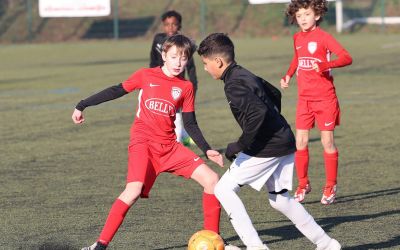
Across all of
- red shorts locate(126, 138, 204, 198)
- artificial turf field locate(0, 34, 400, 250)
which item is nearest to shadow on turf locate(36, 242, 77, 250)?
artificial turf field locate(0, 34, 400, 250)

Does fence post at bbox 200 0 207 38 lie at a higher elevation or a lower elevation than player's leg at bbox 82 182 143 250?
lower

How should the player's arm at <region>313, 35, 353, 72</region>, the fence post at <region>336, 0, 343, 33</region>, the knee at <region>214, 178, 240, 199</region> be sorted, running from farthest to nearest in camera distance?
the fence post at <region>336, 0, 343, 33</region> → the player's arm at <region>313, 35, 353, 72</region> → the knee at <region>214, 178, 240, 199</region>

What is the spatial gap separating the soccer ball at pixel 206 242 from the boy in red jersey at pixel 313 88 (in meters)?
2.83

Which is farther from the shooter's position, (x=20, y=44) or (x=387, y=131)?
(x=20, y=44)

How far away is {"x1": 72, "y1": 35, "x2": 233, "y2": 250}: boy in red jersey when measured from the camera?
24.6ft

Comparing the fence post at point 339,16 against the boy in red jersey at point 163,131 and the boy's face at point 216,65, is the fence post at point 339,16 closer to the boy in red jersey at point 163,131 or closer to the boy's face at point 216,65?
the boy in red jersey at point 163,131

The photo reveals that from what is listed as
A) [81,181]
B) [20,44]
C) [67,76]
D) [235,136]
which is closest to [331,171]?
[81,181]

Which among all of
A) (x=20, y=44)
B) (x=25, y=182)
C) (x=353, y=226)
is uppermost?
(x=353, y=226)

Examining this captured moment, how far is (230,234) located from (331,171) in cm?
195

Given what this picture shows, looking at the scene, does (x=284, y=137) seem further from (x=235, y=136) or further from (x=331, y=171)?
(x=235, y=136)

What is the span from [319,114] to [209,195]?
265cm

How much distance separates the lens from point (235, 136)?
15094mm

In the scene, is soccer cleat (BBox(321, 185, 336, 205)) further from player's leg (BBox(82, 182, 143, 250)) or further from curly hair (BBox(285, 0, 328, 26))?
player's leg (BBox(82, 182, 143, 250))

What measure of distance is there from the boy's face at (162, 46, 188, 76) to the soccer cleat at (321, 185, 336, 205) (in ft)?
8.92
